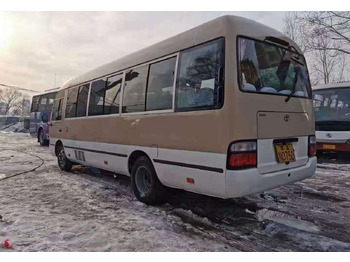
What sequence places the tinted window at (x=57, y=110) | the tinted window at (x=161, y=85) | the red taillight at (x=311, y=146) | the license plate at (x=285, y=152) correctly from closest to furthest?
the license plate at (x=285, y=152) → the tinted window at (x=161, y=85) → the red taillight at (x=311, y=146) → the tinted window at (x=57, y=110)

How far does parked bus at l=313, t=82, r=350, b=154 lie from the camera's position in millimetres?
8977

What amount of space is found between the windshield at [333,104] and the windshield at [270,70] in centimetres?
580

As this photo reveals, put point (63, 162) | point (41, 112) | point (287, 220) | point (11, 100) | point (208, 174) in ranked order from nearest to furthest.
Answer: point (208, 174)
point (287, 220)
point (63, 162)
point (41, 112)
point (11, 100)

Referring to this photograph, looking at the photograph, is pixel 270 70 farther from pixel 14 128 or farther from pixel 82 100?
pixel 14 128

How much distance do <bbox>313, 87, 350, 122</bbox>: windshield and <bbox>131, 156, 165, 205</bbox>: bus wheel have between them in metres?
7.34

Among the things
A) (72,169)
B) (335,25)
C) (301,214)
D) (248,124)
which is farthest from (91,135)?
(335,25)

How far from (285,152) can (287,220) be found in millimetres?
970

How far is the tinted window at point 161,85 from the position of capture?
13.6 feet

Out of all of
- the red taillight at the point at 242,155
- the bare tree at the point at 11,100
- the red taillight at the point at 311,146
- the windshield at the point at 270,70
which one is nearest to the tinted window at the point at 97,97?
the windshield at the point at 270,70

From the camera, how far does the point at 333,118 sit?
9359 mm

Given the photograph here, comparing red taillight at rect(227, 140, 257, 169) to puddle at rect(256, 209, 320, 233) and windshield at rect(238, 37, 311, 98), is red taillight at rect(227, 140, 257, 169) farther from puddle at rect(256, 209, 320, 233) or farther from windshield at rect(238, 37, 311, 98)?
puddle at rect(256, 209, 320, 233)

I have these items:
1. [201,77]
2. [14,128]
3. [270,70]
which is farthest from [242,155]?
[14,128]

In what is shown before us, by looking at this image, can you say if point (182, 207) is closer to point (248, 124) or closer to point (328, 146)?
point (248, 124)

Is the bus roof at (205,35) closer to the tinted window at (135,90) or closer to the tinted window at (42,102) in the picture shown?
the tinted window at (135,90)
